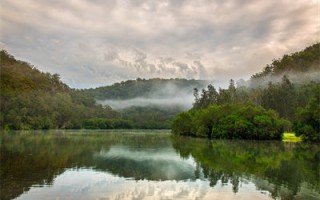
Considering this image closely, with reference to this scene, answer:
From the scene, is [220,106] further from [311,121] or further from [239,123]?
[311,121]

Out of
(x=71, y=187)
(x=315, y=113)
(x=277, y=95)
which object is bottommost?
(x=71, y=187)

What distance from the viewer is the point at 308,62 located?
6024 inches

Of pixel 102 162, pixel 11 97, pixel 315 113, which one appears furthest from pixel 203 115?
pixel 11 97

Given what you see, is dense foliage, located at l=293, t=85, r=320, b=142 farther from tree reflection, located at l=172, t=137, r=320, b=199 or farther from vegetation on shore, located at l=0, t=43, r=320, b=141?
tree reflection, located at l=172, t=137, r=320, b=199

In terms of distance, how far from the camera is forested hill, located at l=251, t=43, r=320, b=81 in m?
149

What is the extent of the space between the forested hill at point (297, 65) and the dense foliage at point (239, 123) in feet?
243

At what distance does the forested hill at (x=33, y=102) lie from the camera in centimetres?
13375

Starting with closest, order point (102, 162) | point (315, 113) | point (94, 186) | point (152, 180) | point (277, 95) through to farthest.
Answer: point (94, 186)
point (152, 180)
point (102, 162)
point (315, 113)
point (277, 95)

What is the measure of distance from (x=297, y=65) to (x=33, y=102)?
117071 millimetres

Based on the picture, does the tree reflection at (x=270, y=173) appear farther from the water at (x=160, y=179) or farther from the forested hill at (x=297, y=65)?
the forested hill at (x=297, y=65)

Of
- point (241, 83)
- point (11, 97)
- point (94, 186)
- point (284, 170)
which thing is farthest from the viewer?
point (241, 83)

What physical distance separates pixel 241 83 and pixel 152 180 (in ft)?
562

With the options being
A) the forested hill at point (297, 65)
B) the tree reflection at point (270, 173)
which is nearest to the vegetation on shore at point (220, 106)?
the forested hill at point (297, 65)

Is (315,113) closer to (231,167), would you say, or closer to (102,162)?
(231,167)
